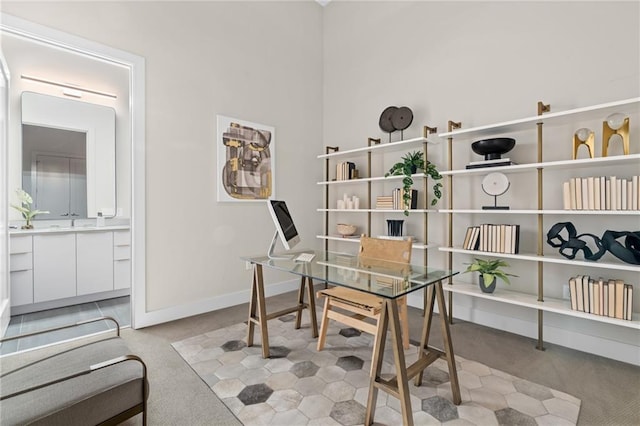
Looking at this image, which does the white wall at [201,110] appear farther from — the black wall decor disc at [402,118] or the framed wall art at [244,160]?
the black wall decor disc at [402,118]

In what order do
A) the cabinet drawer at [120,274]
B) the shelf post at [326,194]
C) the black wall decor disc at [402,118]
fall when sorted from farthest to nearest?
the shelf post at [326,194] < the cabinet drawer at [120,274] < the black wall decor disc at [402,118]

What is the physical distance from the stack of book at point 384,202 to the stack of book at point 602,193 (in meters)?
1.56

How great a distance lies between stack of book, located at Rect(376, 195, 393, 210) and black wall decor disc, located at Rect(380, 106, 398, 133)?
2.59 ft

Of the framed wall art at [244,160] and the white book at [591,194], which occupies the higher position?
the framed wall art at [244,160]

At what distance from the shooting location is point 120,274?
367cm

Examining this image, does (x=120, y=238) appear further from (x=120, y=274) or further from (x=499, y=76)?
(x=499, y=76)

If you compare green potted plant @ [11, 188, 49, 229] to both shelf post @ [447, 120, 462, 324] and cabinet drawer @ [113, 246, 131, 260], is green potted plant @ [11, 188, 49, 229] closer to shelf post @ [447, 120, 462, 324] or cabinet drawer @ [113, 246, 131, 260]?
cabinet drawer @ [113, 246, 131, 260]

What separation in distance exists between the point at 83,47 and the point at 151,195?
4.38ft

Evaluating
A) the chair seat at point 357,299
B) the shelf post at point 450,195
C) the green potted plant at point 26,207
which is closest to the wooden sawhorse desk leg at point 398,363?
the chair seat at point 357,299

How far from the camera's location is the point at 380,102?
382 cm

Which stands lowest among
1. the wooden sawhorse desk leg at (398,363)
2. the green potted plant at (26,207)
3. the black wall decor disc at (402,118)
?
the wooden sawhorse desk leg at (398,363)

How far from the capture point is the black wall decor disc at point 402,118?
134 inches

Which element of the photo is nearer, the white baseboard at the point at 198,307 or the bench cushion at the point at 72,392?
the bench cushion at the point at 72,392

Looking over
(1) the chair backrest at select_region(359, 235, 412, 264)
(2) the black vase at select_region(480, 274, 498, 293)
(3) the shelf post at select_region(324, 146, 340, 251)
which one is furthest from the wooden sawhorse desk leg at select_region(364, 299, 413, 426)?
(3) the shelf post at select_region(324, 146, 340, 251)
